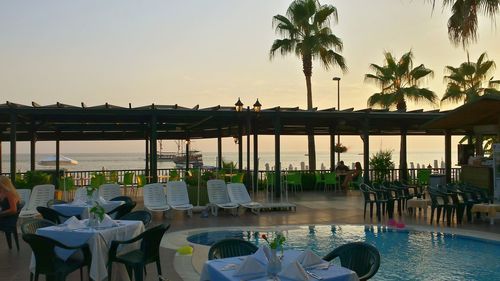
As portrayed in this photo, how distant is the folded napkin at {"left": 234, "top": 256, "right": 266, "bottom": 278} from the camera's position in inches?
139

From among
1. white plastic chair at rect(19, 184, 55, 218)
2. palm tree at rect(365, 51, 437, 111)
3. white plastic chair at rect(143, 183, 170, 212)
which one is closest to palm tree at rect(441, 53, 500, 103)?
palm tree at rect(365, 51, 437, 111)

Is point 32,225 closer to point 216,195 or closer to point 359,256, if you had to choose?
point 359,256

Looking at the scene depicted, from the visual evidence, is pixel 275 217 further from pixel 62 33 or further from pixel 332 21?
pixel 332 21

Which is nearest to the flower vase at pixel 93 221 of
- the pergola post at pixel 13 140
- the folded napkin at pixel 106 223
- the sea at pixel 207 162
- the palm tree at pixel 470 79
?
the folded napkin at pixel 106 223

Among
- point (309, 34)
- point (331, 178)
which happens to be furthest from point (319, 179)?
point (309, 34)

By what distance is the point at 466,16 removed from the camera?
12.3 metres

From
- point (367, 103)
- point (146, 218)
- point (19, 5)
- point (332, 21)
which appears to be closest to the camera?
point (146, 218)

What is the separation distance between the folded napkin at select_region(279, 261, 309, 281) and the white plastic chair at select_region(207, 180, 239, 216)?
27.4 feet

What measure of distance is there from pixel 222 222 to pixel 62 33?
705 cm

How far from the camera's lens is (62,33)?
1355cm

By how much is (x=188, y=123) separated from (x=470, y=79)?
15278 millimetres

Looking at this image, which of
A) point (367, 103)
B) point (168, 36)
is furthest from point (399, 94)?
point (168, 36)

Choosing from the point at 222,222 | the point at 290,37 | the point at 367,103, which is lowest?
the point at 222,222

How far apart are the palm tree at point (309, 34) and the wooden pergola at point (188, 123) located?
3.28 m
